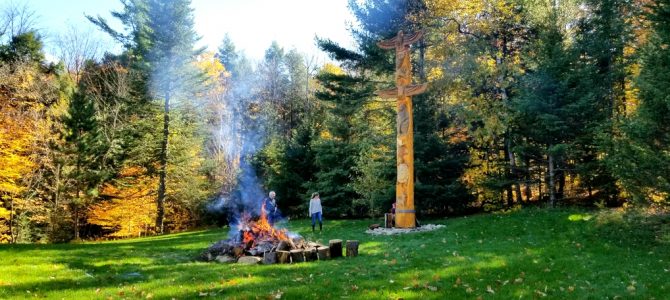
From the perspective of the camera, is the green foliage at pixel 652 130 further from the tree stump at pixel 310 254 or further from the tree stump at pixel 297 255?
the tree stump at pixel 297 255

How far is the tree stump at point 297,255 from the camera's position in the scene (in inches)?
403

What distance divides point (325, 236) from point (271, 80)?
31078mm

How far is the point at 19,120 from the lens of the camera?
77.2 ft

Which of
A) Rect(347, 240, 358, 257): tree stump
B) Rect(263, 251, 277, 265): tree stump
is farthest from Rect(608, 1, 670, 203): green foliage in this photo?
Rect(263, 251, 277, 265): tree stump

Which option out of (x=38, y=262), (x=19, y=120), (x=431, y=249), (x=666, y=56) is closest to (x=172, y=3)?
(x=19, y=120)

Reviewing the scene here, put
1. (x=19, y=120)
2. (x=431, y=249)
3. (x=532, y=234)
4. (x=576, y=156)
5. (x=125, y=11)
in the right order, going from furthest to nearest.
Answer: (x=125, y=11)
(x=19, y=120)
(x=576, y=156)
(x=532, y=234)
(x=431, y=249)

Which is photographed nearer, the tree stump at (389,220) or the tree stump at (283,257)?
the tree stump at (283,257)

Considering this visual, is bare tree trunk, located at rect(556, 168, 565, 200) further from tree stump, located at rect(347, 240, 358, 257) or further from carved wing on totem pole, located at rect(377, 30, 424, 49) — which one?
tree stump, located at rect(347, 240, 358, 257)

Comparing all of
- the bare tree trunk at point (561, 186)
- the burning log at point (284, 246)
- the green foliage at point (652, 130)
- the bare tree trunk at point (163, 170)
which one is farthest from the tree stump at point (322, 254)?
the bare tree trunk at point (163, 170)

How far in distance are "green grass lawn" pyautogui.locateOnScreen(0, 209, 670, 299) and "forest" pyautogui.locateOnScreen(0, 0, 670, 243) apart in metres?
2.82

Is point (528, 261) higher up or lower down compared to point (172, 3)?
lower down

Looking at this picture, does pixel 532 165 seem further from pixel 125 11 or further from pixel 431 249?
pixel 125 11

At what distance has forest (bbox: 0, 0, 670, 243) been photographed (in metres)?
18.1

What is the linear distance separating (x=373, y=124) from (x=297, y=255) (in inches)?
680
